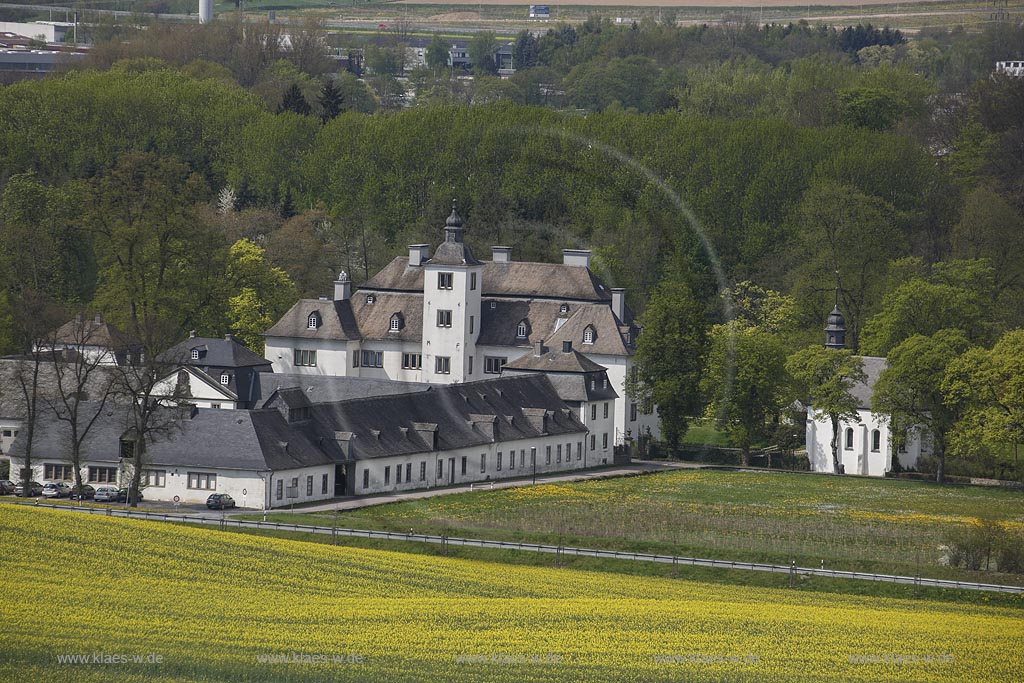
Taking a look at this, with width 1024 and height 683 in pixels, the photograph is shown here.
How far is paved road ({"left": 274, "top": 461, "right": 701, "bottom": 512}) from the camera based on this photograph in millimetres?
88062

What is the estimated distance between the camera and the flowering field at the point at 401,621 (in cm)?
5266

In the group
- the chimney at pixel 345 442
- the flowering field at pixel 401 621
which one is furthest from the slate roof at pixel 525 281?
the flowering field at pixel 401 621

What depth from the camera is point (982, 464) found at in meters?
106

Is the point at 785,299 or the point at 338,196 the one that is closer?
the point at 785,299

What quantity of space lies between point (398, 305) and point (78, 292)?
2689cm

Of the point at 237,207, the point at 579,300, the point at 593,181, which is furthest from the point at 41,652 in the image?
the point at 237,207

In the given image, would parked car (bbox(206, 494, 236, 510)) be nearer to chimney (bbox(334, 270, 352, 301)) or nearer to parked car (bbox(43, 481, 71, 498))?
parked car (bbox(43, 481, 71, 498))

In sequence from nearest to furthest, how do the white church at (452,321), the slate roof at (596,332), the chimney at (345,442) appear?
the chimney at (345,442), the slate roof at (596,332), the white church at (452,321)

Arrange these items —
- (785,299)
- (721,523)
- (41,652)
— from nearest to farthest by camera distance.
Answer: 1. (41,652)
2. (721,523)
3. (785,299)

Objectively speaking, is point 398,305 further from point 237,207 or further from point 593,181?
point 237,207

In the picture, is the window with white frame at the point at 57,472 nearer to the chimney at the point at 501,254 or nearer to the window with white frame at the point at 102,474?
the window with white frame at the point at 102,474

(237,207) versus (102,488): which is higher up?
(237,207)

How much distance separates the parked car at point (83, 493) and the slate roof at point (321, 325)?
29194mm

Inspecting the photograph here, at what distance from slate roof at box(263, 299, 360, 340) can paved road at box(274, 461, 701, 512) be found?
1848 cm
